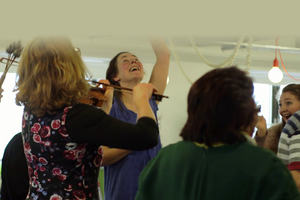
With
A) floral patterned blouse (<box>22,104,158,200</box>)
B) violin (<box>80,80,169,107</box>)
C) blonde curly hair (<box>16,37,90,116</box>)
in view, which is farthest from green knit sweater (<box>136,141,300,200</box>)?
violin (<box>80,80,169,107</box>)

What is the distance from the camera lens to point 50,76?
1.34 metres

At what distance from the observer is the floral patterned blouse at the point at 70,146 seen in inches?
49.4

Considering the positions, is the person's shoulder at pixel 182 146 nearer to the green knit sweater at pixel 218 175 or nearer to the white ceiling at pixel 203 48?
the green knit sweater at pixel 218 175

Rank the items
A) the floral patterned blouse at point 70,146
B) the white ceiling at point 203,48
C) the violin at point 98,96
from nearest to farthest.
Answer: the floral patterned blouse at point 70,146 < the violin at point 98,96 < the white ceiling at point 203,48

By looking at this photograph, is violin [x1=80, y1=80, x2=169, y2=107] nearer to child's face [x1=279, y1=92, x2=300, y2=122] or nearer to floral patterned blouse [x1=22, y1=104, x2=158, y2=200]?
floral patterned blouse [x1=22, y1=104, x2=158, y2=200]

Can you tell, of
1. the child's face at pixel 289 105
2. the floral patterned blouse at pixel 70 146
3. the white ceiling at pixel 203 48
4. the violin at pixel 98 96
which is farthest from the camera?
the white ceiling at pixel 203 48

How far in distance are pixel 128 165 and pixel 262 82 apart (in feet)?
14.9

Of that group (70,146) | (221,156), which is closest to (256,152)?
(221,156)

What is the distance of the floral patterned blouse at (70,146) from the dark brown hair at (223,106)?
0.23 m

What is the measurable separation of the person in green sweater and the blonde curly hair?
15.7 inches

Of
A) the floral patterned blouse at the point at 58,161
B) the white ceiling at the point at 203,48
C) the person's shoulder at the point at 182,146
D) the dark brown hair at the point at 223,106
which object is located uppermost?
the white ceiling at the point at 203,48

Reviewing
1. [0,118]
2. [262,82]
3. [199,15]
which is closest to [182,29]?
[199,15]

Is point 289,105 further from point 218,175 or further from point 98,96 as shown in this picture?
→ point 218,175

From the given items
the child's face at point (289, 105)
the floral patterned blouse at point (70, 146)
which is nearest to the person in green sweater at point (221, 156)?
the floral patterned blouse at point (70, 146)
